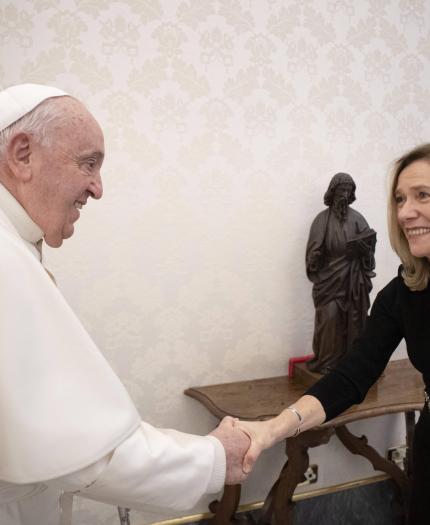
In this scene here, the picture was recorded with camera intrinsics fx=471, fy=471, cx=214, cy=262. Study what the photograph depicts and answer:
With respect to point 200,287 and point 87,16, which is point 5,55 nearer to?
point 87,16

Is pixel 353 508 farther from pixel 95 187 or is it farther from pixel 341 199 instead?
pixel 95 187

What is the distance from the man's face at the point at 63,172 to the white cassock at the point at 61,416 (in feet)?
0.21

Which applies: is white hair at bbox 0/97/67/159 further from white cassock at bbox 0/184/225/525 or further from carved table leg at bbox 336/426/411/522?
carved table leg at bbox 336/426/411/522

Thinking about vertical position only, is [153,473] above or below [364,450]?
above

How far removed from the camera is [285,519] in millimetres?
2105

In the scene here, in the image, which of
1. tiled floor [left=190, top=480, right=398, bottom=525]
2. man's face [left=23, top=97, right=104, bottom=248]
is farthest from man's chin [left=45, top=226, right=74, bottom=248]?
tiled floor [left=190, top=480, right=398, bottom=525]

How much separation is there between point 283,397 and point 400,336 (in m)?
0.71

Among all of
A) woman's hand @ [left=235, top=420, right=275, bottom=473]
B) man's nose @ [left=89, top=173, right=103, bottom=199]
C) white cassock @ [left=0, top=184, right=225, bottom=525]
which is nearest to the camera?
white cassock @ [left=0, top=184, right=225, bottom=525]

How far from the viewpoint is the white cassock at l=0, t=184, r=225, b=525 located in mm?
936

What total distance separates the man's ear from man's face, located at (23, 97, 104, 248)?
0.05 feet

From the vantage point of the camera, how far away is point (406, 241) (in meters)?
1.65

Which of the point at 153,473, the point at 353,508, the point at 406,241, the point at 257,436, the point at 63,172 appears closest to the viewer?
the point at 153,473

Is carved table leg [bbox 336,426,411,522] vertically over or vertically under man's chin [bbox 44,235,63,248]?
under

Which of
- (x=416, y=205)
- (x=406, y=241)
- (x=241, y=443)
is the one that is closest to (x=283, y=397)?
(x=241, y=443)
